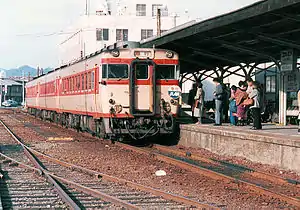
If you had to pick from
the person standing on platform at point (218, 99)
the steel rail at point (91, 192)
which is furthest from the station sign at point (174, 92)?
the steel rail at point (91, 192)

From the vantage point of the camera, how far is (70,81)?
22.2 metres

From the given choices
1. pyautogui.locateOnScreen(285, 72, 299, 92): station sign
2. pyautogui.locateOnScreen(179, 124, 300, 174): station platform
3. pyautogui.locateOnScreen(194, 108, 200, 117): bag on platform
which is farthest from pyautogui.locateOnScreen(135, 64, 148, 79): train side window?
pyautogui.locateOnScreen(285, 72, 299, 92): station sign

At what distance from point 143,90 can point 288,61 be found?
4.44 m

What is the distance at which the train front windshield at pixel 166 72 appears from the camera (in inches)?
648

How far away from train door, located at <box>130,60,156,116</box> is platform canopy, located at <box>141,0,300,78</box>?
5.85ft

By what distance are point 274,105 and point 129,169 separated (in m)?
11.4

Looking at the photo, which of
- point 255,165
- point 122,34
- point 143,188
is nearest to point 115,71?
point 255,165

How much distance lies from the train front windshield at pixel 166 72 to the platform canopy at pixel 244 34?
1.10 meters

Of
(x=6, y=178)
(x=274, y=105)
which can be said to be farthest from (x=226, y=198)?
(x=274, y=105)

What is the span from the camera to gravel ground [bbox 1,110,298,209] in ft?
26.8

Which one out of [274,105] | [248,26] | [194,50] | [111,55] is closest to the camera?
[248,26]

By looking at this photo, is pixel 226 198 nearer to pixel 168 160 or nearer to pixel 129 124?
pixel 168 160

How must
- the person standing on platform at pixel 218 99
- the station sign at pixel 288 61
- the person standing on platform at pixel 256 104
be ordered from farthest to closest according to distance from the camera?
the person standing on platform at pixel 218 99 → the station sign at pixel 288 61 → the person standing on platform at pixel 256 104

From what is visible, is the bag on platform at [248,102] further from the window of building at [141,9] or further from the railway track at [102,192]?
the window of building at [141,9]
